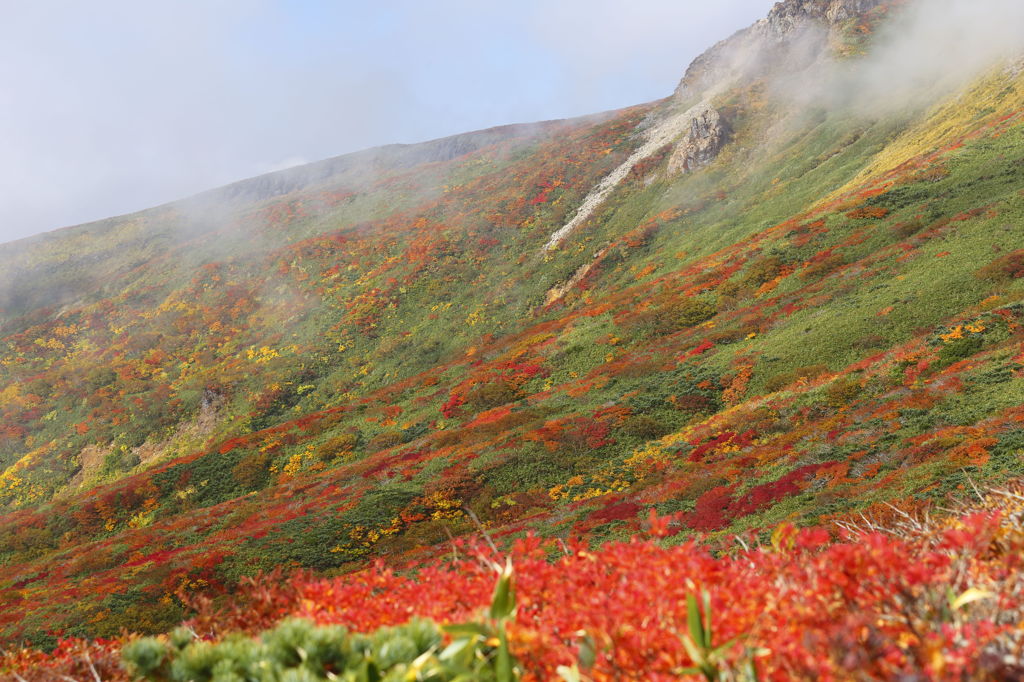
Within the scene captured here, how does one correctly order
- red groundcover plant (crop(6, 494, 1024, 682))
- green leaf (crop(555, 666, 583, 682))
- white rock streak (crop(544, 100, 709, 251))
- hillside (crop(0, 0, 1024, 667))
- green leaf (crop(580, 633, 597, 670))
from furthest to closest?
white rock streak (crop(544, 100, 709, 251)), hillside (crop(0, 0, 1024, 667)), green leaf (crop(580, 633, 597, 670)), green leaf (crop(555, 666, 583, 682)), red groundcover plant (crop(6, 494, 1024, 682))

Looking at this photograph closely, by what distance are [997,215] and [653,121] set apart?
68.1m

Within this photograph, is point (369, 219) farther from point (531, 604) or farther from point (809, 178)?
point (531, 604)

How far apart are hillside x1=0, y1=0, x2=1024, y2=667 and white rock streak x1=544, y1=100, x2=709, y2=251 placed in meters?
0.54

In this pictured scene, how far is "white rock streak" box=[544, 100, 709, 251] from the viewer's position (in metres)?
71.1

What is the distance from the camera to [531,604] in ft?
18.7

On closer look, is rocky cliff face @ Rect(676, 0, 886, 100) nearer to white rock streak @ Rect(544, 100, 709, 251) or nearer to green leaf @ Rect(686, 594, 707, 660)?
white rock streak @ Rect(544, 100, 709, 251)

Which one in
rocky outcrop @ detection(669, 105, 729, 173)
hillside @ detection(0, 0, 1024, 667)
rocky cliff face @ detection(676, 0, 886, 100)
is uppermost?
rocky cliff face @ detection(676, 0, 886, 100)

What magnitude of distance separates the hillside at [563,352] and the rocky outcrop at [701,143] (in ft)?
1.62

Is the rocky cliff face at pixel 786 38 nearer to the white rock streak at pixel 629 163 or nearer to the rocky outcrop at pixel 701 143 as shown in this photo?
the white rock streak at pixel 629 163

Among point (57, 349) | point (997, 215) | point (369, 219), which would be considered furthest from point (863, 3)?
point (57, 349)

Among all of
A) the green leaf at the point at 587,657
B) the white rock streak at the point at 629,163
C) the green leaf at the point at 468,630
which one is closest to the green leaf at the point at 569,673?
the green leaf at the point at 587,657

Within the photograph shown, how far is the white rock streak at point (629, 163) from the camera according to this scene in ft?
233

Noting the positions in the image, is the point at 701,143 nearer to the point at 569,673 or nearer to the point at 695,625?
the point at 695,625

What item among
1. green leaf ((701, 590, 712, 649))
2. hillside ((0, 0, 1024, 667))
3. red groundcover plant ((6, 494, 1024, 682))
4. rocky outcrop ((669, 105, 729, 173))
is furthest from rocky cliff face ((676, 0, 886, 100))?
green leaf ((701, 590, 712, 649))
